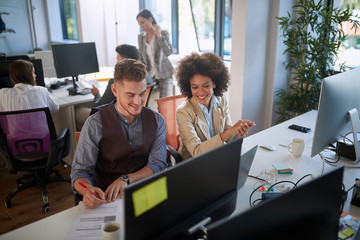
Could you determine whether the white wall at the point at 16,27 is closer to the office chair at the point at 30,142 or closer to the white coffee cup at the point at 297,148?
the office chair at the point at 30,142

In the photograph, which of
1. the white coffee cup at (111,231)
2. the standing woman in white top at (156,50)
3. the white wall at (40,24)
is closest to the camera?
the white coffee cup at (111,231)

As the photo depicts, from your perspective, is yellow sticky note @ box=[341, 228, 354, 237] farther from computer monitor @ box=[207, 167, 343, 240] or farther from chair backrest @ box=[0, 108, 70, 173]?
chair backrest @ box=[0, 108, 70, 173]

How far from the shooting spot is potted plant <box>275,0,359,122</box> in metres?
3.26

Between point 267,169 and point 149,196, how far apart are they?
1.13 meters

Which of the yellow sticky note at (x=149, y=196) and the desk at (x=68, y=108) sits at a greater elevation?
the yellow sticky note at (x=149, y=196)

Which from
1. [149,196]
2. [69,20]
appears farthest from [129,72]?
[69,20]

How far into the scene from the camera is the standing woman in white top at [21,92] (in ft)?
8.95

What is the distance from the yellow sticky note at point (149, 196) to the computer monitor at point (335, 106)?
1.05m

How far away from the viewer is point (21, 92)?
272 centimetres

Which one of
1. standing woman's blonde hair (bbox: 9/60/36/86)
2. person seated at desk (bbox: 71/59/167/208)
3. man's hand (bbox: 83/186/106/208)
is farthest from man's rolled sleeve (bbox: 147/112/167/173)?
standing woman's blonde hair (bbox: 9/60/36/86)

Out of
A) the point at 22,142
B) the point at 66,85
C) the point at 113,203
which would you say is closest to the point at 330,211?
the point at 113,203

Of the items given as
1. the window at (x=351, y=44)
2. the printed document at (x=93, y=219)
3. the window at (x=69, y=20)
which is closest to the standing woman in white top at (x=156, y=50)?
the window at (x=351, y=44)

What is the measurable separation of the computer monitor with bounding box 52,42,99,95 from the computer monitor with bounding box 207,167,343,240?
3.11 meters

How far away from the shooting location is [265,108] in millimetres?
A: 3951
